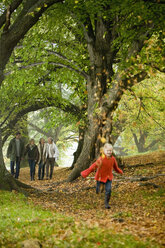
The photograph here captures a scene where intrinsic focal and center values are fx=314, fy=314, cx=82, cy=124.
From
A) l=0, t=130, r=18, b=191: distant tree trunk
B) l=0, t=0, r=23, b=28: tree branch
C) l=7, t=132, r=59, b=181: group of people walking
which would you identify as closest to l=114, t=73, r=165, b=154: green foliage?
l=7, t=132, r=59, b=181: group of people walking

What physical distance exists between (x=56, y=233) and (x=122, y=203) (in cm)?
394

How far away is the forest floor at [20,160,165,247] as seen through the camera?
18.8 ft

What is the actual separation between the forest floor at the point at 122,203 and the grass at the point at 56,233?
25 cm

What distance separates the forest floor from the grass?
25 cm

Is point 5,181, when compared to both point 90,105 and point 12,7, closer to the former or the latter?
point 90,105

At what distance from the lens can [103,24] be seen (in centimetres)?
1285

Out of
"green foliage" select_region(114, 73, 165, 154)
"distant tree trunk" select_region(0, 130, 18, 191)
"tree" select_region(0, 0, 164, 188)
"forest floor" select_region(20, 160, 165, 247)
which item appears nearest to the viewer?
"forest floor" select_region(20, 160, 165, 247)

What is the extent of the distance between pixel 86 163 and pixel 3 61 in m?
5.84

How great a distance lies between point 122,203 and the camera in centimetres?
891

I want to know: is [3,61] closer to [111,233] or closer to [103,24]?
[103,24]

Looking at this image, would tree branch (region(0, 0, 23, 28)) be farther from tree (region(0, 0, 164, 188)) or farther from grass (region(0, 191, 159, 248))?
grass (region(0, 191, 159, 248))

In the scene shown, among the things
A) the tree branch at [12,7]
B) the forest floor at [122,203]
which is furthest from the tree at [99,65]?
the tree branch at [12,7]

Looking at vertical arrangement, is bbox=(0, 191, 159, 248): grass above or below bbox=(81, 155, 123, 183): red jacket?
below

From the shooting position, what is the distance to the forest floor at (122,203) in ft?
18.8
